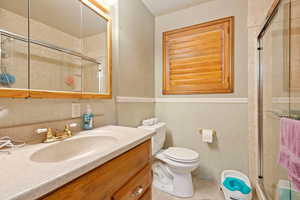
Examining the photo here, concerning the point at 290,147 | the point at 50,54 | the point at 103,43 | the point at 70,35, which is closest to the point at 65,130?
the point at 50,54

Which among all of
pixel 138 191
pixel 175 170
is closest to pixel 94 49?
pixel 138 191

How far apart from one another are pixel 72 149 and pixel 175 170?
3.59 ft

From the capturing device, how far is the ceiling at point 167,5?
1.78m

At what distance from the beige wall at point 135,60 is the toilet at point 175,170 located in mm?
310

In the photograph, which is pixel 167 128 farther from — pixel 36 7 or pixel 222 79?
pixel 36 7

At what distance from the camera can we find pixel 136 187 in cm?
77

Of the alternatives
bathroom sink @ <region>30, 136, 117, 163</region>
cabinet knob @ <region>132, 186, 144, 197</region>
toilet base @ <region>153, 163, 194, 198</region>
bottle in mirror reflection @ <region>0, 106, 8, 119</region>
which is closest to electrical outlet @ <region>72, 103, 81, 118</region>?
bathroom sink @ <region>30, 136, 117, 163</region>

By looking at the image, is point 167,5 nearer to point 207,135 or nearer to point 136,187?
point 207,135

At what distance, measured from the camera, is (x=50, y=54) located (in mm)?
872

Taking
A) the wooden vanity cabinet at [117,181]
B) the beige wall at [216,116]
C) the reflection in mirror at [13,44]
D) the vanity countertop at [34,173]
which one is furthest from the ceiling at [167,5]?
the vanity countertop at [34,173]

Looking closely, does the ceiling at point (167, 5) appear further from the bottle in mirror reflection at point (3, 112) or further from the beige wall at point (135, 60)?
the bottle in mirror reflection at point (3, 112)

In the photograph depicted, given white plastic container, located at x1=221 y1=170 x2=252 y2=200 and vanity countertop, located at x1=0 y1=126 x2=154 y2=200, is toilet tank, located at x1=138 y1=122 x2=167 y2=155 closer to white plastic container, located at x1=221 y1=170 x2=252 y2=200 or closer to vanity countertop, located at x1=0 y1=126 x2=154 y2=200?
white plastic container, located at x1=221 y1=170 x2=252 y2=200

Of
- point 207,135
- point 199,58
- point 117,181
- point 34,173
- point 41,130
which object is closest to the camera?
point 34,173

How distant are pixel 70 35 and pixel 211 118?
5.77 feet
